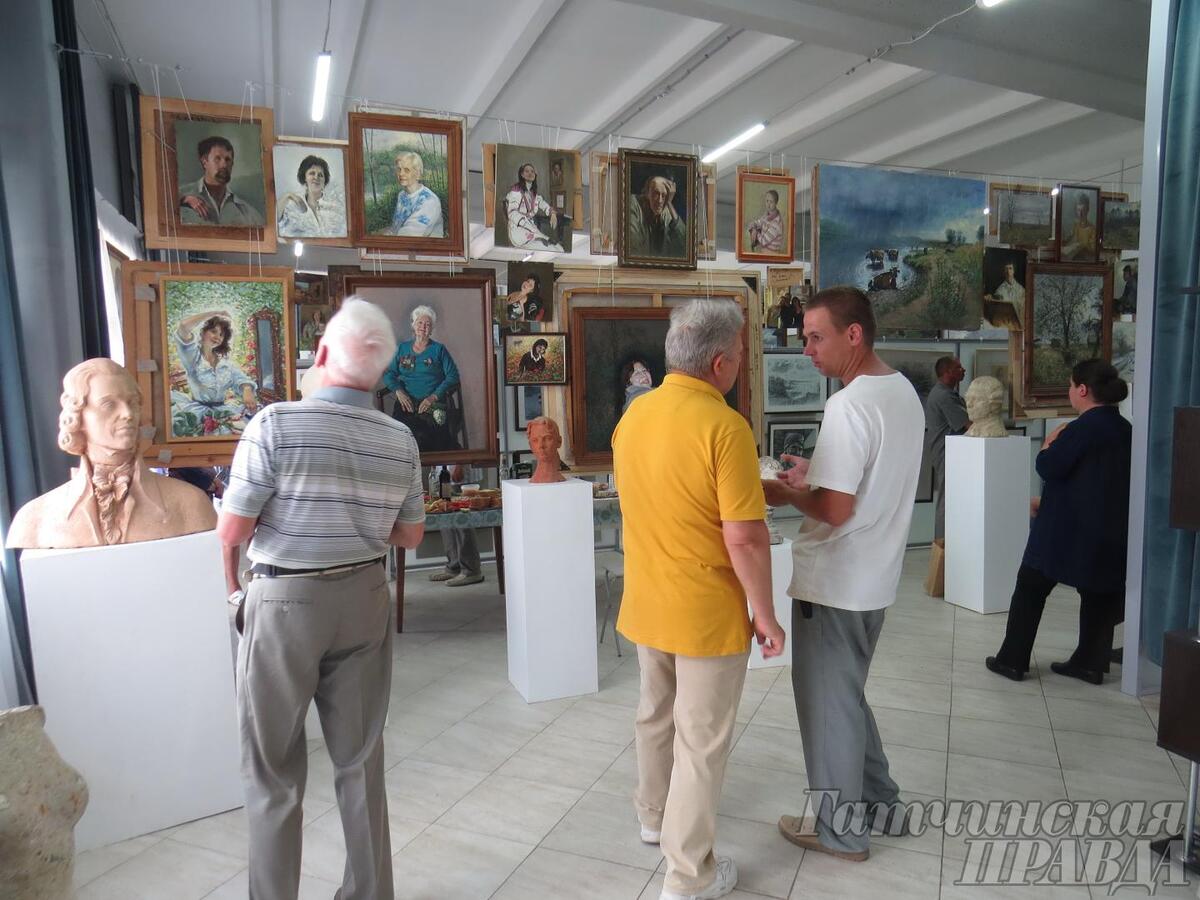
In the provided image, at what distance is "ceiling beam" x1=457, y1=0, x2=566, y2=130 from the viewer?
677 centimetres

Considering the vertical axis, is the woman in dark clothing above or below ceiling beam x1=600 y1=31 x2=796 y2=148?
below

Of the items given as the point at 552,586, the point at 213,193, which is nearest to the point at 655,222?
the point at 552,586

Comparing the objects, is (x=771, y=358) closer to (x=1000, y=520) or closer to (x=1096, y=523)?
(x=1000, y=520)

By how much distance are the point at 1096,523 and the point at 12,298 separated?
5.51 metres

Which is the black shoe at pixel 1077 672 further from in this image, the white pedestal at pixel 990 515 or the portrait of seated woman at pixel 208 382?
the portrait of seated woman at pixel 208 382

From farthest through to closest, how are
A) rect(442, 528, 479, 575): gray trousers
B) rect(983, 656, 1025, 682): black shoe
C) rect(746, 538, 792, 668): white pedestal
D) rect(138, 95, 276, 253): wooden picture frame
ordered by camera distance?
rect(442, 528, 479, 575): gray trousers < rect(746, 538, 792, 668): white pedestal < rect(983, 656, 1025, 682): black shoe < rect(138, 95, 276, 253): wooden picture frame

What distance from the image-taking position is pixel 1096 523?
4.26 meters

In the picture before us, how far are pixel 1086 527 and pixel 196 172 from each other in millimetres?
5356

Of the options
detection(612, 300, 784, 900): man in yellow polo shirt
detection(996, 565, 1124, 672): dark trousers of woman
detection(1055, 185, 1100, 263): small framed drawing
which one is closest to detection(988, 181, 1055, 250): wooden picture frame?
detection(1055, 185, 1100, 263): small framed drawing

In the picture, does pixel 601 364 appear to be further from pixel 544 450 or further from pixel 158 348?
pixel 158 348

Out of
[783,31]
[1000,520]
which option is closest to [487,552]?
[1000,520]

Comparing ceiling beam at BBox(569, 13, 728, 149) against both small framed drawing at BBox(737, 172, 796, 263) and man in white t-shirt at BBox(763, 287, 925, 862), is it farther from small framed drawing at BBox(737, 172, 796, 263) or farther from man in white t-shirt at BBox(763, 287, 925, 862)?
man in white t-shirt at BBox(763, 287, 925, 862)

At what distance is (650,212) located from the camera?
530 centimetres

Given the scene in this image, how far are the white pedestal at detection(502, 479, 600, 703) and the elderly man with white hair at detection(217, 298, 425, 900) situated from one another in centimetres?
189
